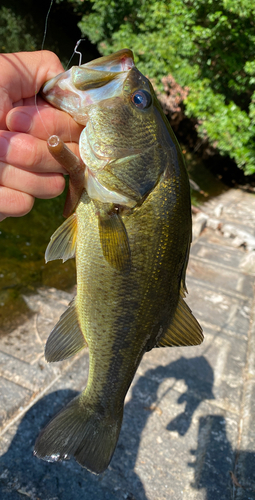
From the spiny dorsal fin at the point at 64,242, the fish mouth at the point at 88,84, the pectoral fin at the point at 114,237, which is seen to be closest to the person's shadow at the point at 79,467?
the spiny dorsal fin at the point at 64,242

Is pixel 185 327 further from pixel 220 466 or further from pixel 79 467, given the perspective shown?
pixel 220 466

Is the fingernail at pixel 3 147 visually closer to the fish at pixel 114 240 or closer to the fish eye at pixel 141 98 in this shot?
the fish at pixel 114 240

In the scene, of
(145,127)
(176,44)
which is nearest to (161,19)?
(176,44)

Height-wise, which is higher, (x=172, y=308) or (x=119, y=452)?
Result: (x=172, y=308)

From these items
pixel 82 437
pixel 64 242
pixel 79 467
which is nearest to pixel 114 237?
pixel 64 242

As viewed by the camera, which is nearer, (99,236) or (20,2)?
(99,236)

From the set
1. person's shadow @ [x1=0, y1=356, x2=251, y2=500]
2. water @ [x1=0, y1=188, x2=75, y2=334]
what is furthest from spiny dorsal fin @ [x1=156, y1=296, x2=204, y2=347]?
water @ [x1=0, y1=188, x2=75, y2=334]

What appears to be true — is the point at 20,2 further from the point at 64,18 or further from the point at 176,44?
the point at 176,44
